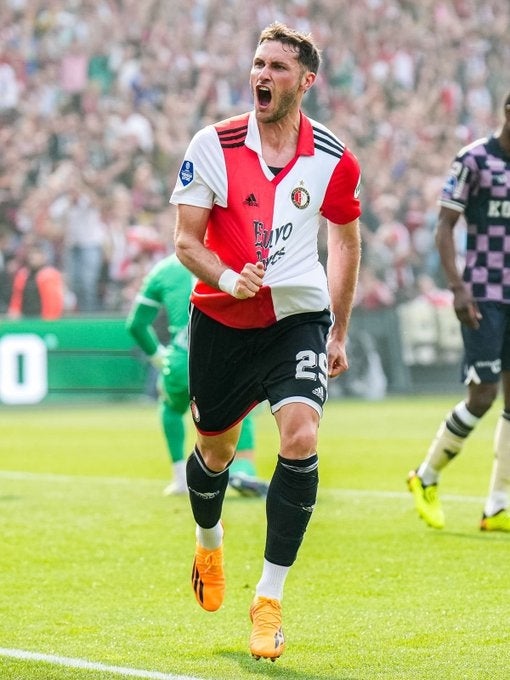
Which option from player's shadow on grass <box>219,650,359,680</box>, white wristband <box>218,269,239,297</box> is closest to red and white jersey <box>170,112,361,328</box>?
white wristband <box>218,269,239,297</box>

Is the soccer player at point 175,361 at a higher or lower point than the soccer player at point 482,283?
lower

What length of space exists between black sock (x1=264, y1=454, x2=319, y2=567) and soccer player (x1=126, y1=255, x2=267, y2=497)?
Answer: 4.73 metres

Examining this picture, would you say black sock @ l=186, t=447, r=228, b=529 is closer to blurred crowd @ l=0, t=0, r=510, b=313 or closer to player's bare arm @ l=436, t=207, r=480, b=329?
player's bare arm @ l=436, t=207, r=480, b=329

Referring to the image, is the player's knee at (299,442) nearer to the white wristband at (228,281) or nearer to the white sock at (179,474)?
the white wristband at (228,281)

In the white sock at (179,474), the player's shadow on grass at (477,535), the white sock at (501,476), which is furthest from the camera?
the white sock at (179,474)

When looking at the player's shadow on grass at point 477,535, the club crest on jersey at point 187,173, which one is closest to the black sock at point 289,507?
the club crest on jersey at point 187,173

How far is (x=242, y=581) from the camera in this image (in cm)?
696

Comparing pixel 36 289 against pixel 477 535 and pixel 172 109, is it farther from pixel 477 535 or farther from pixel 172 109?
pixel 477 535

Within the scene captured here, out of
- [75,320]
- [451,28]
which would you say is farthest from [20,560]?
[451,28]

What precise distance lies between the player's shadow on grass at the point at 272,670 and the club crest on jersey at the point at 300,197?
5.90 feet

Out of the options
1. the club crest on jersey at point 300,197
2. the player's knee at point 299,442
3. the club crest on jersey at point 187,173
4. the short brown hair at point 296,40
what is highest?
the short brown hair at point 296,40

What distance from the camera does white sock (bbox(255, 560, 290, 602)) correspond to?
536 centimetres

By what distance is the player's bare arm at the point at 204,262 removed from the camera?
206 inches

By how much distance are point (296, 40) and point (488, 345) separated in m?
3.10
